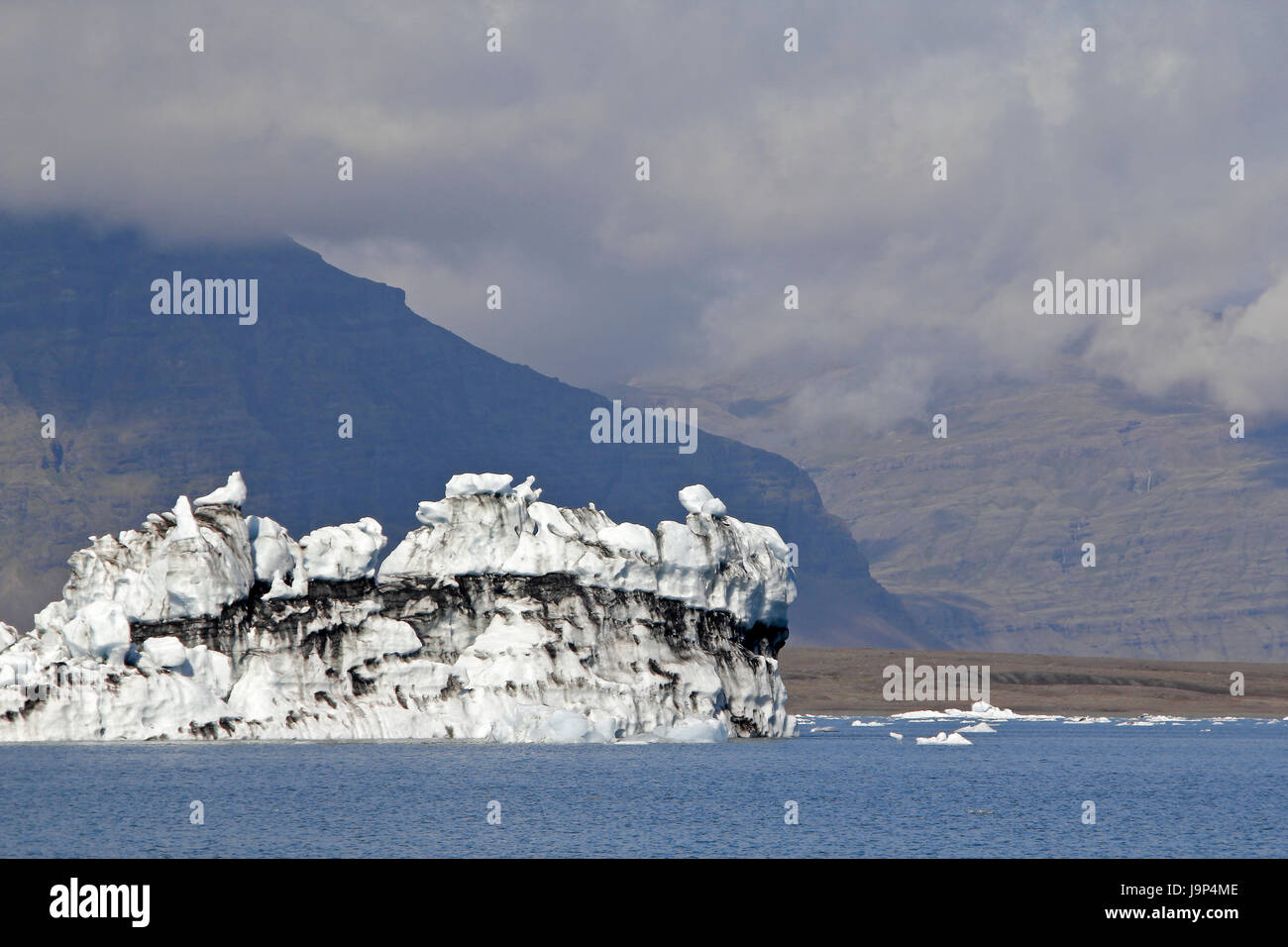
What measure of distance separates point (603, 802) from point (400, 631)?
2808cm

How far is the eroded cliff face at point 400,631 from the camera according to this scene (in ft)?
265

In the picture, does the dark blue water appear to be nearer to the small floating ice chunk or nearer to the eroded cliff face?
the eroded cliff face

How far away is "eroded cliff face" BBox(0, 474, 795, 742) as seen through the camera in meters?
80.8

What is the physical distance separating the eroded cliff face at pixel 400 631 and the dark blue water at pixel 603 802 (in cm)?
184

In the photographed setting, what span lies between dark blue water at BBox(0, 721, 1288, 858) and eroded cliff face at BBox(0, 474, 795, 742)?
1.84 metres

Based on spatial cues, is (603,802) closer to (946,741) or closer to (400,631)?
(400,631)

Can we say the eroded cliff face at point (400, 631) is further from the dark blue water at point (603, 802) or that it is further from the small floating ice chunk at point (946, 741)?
the small floating ice chunk at point (946, 741)

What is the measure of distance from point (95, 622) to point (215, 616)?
22.3 ft

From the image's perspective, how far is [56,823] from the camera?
51.0 meters

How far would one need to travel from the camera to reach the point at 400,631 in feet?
279

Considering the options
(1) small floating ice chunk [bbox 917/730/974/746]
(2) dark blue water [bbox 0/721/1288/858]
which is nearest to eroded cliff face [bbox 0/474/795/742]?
(2) dark blue water [bbox 0/721/1288/858]

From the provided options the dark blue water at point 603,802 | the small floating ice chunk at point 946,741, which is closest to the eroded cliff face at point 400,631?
the dark blue water at point 603,802

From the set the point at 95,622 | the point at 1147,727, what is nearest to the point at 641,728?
the point at 95,622
